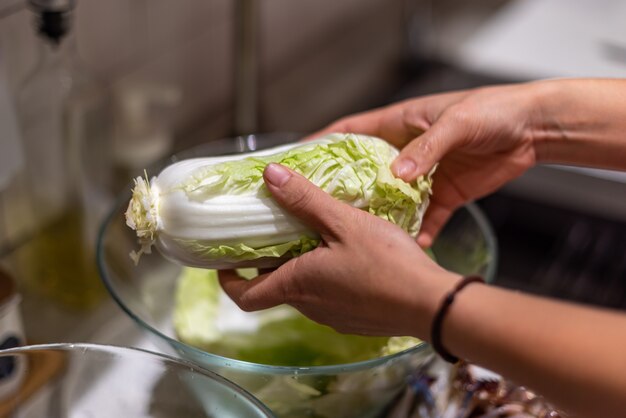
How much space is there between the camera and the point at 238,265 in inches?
25.2

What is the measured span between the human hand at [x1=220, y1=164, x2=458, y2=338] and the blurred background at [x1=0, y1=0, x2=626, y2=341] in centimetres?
40

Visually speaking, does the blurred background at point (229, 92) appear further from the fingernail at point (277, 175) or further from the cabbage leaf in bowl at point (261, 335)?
the fingernail at point (277, 175)

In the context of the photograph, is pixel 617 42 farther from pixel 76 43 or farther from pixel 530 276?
pixel 76 43

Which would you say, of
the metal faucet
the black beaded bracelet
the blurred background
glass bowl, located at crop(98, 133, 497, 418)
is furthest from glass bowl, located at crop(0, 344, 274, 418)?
the metal faucet

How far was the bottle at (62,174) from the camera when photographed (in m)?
0.90

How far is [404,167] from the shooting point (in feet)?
2.15

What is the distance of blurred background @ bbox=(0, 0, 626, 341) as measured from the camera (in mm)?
915

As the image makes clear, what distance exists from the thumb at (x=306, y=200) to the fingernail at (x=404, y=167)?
0.09 m

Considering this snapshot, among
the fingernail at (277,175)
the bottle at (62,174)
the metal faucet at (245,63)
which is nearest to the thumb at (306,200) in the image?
the fingernail at (277,175)

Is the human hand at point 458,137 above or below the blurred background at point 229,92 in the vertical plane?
above

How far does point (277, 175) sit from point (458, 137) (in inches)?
8.3

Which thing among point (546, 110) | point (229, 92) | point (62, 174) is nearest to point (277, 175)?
point (546, 110)

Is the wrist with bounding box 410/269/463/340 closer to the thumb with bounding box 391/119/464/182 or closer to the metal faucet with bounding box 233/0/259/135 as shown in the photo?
the thumb with bounding box 391/119/464/182

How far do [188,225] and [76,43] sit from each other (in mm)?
496
